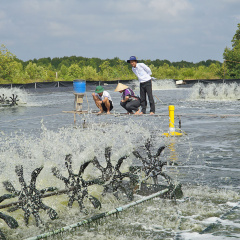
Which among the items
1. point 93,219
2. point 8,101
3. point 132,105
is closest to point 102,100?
point 132,105

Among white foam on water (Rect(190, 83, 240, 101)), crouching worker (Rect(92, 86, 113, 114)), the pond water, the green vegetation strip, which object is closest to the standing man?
crouching worker (Rect(92, 86, 113, 114))

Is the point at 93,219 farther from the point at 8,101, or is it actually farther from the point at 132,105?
the point at 8,101

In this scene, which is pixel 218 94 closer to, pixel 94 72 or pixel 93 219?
pixel 93 219

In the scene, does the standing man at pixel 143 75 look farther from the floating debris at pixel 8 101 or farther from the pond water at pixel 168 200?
the floating debris at pixel 8 101

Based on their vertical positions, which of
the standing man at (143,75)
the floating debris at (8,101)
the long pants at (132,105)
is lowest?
the floating debris at (8,101)

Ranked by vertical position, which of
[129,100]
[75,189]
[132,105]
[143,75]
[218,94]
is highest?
[143,75]

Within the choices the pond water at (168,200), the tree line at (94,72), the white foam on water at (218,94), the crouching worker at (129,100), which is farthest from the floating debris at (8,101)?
the tree line at (94,72)

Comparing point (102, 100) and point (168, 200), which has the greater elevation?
point (102, 100)

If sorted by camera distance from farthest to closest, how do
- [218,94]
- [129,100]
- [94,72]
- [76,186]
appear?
[94,72], [218,94], [129,100], [76,186]

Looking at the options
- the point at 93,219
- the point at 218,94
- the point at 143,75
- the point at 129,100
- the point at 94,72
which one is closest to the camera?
the point at 93,219

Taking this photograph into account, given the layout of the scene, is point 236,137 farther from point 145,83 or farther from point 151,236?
point 151,236

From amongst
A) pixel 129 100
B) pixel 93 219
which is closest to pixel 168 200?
pixel 93 219

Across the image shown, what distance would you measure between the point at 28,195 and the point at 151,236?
168cm

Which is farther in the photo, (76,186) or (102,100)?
(102,100)
